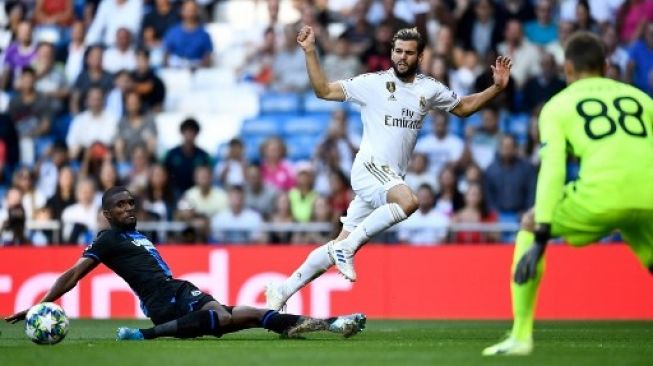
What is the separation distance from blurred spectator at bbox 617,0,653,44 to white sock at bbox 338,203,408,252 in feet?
32.4

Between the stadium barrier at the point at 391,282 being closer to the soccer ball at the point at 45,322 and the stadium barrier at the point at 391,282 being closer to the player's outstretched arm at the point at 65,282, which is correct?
the player's outstretched arm at the point at 65,282

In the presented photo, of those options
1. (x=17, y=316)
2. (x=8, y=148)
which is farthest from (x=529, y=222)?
(x=8, y=148)

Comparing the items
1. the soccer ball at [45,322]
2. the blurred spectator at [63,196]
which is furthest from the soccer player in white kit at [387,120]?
the blurred spectator at [63,196]

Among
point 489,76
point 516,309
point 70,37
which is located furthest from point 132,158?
point 516,309

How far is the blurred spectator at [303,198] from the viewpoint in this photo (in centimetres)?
2006

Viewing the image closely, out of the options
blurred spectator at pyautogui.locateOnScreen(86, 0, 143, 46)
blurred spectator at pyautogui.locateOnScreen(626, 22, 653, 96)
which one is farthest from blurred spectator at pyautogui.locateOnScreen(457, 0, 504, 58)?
blurred spectator at pyautogui.locateOnScreen(86, 0, 143, 46)

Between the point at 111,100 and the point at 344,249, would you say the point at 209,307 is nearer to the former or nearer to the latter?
→ the point at 344,249

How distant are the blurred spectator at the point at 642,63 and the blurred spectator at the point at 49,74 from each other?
330 inches

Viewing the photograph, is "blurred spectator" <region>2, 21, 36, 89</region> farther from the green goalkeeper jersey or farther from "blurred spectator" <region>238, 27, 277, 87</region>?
the green goalkeeper jersey

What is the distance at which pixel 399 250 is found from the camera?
739 inches

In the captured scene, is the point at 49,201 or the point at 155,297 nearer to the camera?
the point at 155,297

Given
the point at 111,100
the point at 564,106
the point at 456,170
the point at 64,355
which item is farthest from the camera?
the point at 111,100

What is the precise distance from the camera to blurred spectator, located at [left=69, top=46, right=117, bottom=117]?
74.8 feet

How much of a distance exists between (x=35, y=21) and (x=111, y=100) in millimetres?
2783
